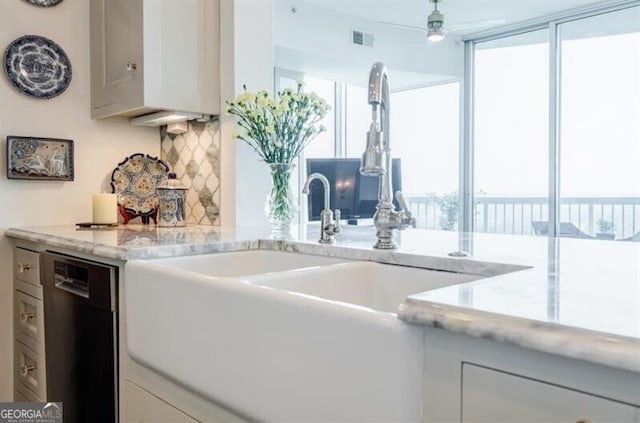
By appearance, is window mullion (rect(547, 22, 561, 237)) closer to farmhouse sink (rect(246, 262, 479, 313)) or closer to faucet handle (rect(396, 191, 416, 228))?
faucet handle (rect(396, 191, 416, 228))

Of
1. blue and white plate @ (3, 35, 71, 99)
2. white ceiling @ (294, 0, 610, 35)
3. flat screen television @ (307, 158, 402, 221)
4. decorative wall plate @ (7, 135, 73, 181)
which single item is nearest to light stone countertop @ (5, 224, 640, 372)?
decorative wall plate @ (7, 135, 73, 181)

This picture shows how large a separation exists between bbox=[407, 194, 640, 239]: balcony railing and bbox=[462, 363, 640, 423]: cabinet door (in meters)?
4.96

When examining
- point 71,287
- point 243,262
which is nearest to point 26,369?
point 71,287

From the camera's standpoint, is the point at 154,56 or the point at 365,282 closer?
the point at 365,282

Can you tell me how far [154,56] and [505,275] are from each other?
178 cm

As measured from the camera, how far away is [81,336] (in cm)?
165

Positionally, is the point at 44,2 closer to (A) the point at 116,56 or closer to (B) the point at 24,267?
(A) the point at 116,56

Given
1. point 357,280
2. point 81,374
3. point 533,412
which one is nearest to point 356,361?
point 533,412

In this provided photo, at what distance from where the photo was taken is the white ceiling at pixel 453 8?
4785 millimetres

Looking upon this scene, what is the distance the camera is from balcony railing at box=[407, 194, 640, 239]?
4.89 metres

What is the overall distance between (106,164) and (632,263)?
233 centimetres

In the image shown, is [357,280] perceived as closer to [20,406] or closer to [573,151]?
[20,406]

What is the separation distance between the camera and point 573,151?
511 cm

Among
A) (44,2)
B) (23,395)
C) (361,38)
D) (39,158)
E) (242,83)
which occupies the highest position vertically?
(361,38)
